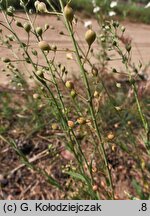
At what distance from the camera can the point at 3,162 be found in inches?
98.3

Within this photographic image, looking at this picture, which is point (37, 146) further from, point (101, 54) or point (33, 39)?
point (33, 39)

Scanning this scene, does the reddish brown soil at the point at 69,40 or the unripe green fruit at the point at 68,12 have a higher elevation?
the unripe green fruit at the point at 68,12

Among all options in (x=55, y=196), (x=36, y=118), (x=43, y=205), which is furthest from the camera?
(x=36, y=118)

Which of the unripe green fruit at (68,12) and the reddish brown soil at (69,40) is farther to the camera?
the reddish brown soil at (69,40)

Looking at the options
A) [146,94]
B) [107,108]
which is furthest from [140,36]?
[107,108]

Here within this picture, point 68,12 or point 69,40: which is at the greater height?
point 68,12

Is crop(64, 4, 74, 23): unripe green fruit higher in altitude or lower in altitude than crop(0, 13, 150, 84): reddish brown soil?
higher

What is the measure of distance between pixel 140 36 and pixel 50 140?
2890 millimetres

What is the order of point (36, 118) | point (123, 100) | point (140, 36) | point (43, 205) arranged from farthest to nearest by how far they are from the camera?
point (140, 36) → point (123, 100) → point (36, 118) → point (43, 205)

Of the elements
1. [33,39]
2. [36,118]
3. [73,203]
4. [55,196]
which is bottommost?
[55,196]

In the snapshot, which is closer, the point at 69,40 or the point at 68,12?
the point at 68,12

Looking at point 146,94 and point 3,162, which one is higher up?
point 146,94

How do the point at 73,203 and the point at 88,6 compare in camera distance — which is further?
the point at 88,6

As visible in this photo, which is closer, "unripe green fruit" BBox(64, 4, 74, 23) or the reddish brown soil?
"unripe green fruit" BBox(64, 4, 74, 23)
